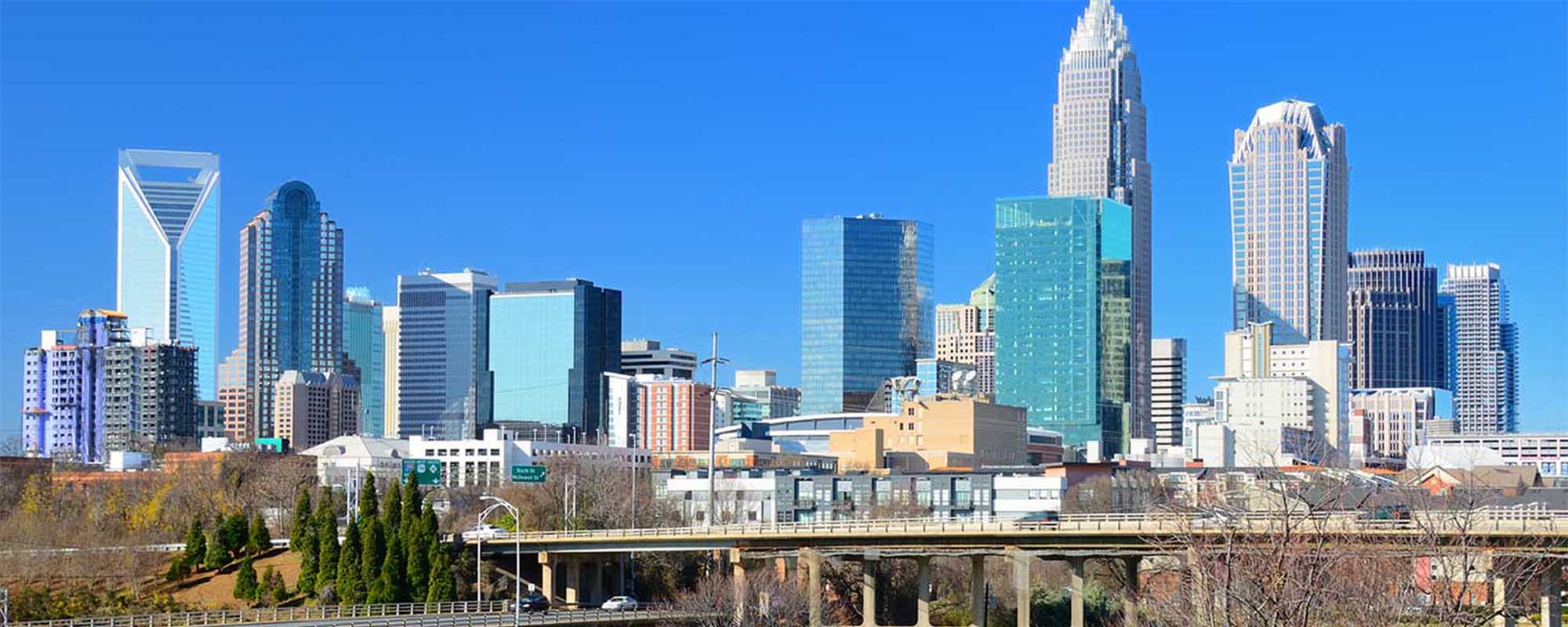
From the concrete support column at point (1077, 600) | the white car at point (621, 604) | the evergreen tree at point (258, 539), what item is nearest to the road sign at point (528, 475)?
the evergreen tree at point (258, 539)

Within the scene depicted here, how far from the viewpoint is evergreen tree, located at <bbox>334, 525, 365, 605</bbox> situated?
393 feet

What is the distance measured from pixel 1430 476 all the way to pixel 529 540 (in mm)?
89088

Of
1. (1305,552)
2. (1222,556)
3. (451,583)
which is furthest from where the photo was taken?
(451,583)

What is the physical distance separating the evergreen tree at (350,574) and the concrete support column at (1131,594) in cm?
3817

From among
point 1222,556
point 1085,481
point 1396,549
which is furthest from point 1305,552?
point 1085,481

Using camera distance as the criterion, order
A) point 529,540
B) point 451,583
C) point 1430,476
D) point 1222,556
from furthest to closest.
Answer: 1. point 1430,476
2. point 529,540
3. point 451,583
4. point 1222,556

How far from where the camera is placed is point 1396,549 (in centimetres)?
8594

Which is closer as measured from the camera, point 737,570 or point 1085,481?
point 737,570

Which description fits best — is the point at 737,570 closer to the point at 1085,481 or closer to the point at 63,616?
the point at 63,616

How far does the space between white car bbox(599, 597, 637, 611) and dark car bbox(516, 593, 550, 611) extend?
3.05 metres

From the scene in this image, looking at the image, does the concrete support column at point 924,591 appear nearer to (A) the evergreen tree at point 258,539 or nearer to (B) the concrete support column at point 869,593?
(B) the concrete support column at point 869,593

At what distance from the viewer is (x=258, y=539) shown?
132 metres

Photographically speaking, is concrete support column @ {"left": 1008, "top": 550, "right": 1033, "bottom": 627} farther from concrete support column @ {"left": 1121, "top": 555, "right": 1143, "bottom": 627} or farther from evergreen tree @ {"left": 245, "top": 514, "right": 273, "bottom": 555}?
evergreen tree @ {"left": 245, "top": 514, "right": 273, "bottom": 555}

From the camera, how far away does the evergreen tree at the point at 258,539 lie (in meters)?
131
